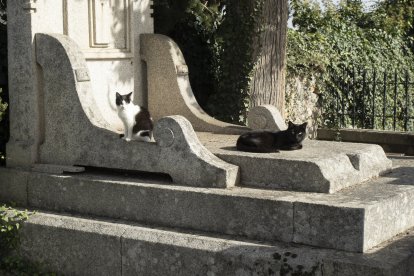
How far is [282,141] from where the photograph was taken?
778 centimetres

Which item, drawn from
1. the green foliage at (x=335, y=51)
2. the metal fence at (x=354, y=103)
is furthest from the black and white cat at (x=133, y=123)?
the metal fence at (x=354, y=103)

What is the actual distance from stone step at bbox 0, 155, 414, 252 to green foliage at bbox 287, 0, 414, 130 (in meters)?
5.54

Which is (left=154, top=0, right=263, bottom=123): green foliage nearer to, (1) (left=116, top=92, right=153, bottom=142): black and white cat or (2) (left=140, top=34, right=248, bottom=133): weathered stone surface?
(2) (left=140, top=34, right=248, bottom=133): weathered stone surface

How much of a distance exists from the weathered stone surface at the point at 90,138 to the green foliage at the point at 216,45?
3659mm

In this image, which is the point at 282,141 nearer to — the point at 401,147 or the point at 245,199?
the point at 245,199

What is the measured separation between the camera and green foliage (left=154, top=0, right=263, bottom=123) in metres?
11.3

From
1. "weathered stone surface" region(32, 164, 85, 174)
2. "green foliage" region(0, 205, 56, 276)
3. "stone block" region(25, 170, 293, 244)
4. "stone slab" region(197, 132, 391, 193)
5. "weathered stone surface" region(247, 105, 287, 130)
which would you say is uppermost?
"weathered stone surface" region(247, 105, 287, 130)

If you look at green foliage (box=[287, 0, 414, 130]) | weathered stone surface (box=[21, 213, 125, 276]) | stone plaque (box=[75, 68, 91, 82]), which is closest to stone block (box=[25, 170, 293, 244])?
weathered stone surface (box=[21, 213, 125, 276])

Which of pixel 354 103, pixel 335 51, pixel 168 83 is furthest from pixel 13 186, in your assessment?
pixel 335 51

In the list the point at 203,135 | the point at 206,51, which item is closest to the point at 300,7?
the point at 206,51

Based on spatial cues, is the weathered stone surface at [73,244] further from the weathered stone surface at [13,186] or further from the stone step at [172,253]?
the weathered stone surface at [13,186]

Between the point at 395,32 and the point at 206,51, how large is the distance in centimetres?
654

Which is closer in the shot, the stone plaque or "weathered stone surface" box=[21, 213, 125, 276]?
"weathered stone surface" box=[21, 213, 125, 276]

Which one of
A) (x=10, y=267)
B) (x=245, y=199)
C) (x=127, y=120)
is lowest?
(x=10, y=267)
